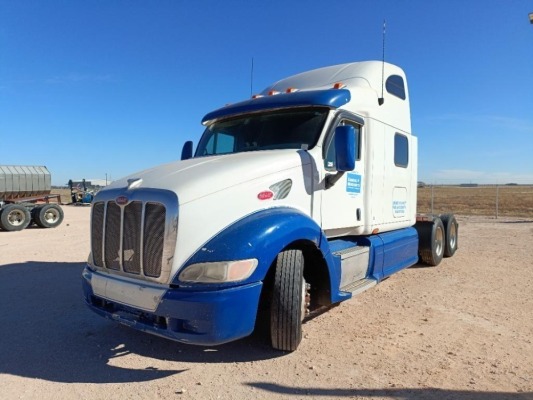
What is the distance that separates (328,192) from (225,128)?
68.1 inches

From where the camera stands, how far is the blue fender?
336cm

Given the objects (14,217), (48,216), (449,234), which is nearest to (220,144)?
(449,234)

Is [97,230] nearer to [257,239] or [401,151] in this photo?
[257,239]

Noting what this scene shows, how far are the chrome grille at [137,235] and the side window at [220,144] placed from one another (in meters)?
1.72

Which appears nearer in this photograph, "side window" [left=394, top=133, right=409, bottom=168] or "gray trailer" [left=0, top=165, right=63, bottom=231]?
"side window" [left=394, top=133, right=409, bottom=168]

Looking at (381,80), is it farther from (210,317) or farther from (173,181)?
(210,317)

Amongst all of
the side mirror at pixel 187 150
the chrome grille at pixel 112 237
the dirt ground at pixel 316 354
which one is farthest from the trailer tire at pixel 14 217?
the chrome grille at pixel 112 237

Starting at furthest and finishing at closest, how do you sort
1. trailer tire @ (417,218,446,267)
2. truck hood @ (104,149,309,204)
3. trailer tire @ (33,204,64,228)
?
trailer tire @ (33,204,64,228), trailer tire @ (417,218,446,267), truck hood @ (104,149,309,204)

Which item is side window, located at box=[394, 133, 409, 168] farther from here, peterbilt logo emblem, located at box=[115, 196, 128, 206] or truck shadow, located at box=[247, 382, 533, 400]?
peterbilt logo emblem, located at box=[115, 196, 128, 206]

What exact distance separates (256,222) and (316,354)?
1.51 meters

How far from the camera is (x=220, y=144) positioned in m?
5.33

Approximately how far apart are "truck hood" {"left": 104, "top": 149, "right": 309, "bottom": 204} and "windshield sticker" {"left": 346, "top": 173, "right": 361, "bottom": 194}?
34.5 inches

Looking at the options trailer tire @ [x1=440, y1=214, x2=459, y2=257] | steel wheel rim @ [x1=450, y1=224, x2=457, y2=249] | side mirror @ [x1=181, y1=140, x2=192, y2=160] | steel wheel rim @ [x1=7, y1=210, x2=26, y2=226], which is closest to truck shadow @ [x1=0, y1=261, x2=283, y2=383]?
side mirror @ [x1=181, y1=140, x2=192, y2=160]

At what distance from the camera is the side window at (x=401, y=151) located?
6.33 meters
